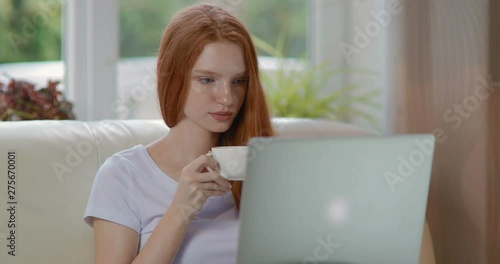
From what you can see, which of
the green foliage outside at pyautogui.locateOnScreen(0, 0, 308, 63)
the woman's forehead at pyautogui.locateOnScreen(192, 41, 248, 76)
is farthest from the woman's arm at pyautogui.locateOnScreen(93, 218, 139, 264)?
the green foliage outside at pyautogui.locateOnScreen(0, 0, 308, 63)

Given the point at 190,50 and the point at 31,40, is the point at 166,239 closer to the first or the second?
the point at 190,50

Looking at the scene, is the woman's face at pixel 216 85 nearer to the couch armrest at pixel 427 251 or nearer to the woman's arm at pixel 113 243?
the woman's arm at pixel 113 243

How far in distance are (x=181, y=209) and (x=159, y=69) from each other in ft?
1.20

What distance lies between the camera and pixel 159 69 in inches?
71.9

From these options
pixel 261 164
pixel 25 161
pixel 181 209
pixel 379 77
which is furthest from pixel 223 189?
pixel 379 77

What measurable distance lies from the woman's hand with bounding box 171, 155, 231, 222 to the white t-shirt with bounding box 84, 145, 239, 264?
0.17 metres

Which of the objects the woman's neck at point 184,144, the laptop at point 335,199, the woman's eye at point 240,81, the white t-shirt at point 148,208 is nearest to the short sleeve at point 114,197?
the white t-shirt at point 148,208

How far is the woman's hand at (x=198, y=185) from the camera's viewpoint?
1.57m

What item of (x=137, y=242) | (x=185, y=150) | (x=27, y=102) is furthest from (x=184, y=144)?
(x=27, y=102)

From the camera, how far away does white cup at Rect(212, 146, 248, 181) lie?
150 centimetres

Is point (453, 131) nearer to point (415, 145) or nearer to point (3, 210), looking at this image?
point (415, 145)

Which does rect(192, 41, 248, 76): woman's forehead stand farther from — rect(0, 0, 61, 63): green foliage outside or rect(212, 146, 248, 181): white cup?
rect(0, 0, 61, 63): green foliage outside

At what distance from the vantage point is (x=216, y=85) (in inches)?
69.9

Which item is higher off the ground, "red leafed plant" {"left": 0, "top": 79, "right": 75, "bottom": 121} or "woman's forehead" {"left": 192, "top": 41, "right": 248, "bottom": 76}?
"woman's forehead" {"left": 192, "top": 41, "right": 248, "bottom": 76}
